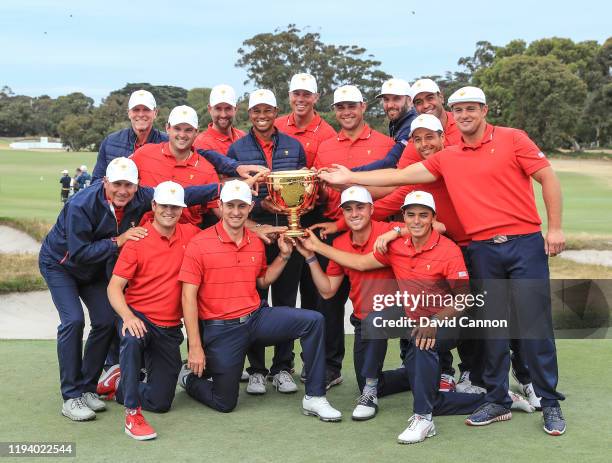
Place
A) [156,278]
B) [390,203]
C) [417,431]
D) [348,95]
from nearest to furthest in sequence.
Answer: [417,431], [156,278], [390,203], [348,95]

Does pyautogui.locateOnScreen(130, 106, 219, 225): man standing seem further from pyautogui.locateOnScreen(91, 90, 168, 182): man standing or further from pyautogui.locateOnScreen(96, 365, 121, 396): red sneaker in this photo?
pyautogui.locateOnScreen(96, 365, 121, 396): red sneaker

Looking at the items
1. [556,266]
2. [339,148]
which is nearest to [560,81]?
[556,266]

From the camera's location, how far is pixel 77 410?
627cm

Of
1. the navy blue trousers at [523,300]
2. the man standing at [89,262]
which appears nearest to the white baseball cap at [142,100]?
the man standing at [89,262]

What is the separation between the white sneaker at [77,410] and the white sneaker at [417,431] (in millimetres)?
2372

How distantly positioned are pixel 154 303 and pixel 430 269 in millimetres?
2155

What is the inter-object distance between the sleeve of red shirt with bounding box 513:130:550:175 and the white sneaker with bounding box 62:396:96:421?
3.74m

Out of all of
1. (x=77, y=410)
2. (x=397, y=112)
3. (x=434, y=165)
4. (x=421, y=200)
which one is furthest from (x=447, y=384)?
(x=77, y=410)

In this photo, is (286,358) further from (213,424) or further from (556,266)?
(556,266)

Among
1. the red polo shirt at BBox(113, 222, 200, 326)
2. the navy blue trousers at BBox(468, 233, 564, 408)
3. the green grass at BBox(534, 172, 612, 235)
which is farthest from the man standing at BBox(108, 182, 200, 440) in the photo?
the green grass at BBox(534, 172, 612, 235)

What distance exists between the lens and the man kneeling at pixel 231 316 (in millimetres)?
6324

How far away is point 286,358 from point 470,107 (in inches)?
111

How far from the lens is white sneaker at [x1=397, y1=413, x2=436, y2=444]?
567cm

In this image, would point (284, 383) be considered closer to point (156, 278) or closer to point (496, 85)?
point (156, 278)
